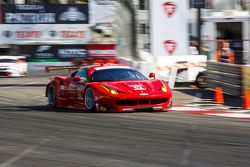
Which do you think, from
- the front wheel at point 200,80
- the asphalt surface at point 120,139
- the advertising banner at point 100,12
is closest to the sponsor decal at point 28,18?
the advertising banner at point 100,12

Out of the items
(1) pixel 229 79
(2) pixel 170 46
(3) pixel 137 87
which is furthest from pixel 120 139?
(2) pixel 170 46

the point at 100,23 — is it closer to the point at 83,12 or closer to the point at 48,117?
the point at 83,12

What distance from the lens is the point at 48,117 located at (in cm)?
1273

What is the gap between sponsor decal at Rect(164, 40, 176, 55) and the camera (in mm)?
22203

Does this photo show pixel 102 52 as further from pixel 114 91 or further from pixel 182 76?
pixel 114 91

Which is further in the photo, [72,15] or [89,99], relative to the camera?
[72,15]

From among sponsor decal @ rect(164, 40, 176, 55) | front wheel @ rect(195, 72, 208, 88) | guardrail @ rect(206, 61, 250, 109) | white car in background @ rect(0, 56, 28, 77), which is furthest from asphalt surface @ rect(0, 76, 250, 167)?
white car in background @ rect(0, 56, 28, 77)

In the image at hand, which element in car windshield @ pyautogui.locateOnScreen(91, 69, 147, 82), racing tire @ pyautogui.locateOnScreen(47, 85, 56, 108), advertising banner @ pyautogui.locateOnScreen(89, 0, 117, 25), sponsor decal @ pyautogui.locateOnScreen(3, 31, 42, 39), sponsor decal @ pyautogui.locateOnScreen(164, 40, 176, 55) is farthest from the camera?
advertising banner @ pyautogui.locateOnScreen(89, 0, 117, 25)

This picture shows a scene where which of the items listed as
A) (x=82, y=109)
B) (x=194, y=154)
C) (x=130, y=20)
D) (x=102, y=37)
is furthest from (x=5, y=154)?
(x=102, y=37)

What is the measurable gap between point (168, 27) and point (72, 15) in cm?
1593

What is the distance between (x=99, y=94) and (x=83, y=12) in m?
24.8

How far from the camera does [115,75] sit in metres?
14.1

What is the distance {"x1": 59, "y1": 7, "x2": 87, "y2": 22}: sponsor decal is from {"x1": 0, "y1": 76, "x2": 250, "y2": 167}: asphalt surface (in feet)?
76.9

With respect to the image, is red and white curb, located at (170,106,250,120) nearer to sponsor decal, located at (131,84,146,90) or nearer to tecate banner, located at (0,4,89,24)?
sponsor decal, located at (131,84,146,90)
